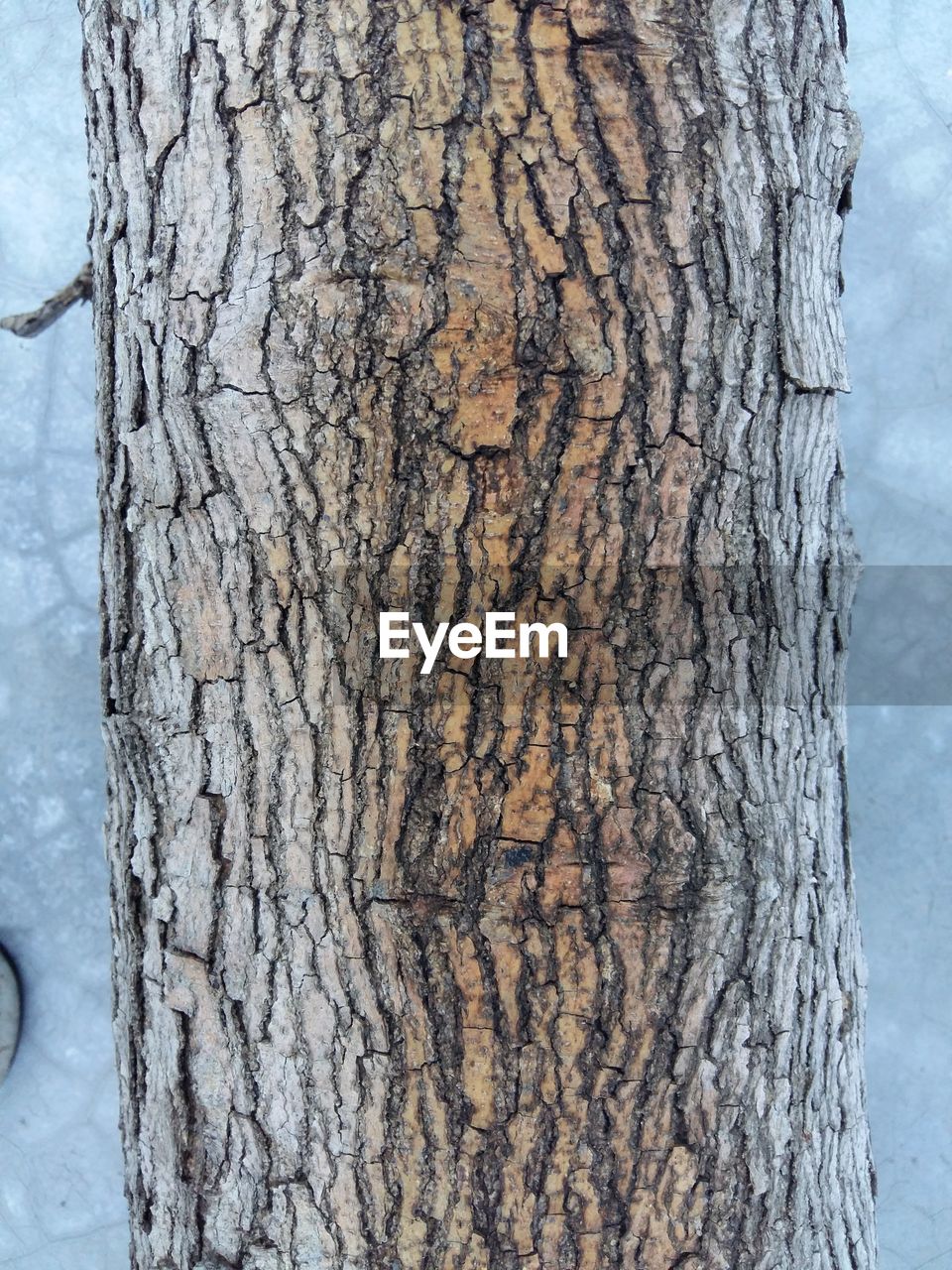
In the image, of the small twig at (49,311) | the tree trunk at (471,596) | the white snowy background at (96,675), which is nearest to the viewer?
the tree trunk at (471,596)

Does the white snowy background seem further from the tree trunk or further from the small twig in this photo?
the tree trunk

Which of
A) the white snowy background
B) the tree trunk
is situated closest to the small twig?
the tree trunk

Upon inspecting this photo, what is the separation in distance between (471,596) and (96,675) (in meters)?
1.38

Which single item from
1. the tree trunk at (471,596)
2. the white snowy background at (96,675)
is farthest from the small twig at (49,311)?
the white snowy background at (96,675)

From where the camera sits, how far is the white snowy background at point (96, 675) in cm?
183

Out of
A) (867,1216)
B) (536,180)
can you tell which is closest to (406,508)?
(536,180)

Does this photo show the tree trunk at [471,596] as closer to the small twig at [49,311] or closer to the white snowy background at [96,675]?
the small twig at [49,311]

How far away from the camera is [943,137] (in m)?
1.86

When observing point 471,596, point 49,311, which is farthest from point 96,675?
point 471,596

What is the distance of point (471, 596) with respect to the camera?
71 cm

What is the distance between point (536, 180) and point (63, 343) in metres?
1.54

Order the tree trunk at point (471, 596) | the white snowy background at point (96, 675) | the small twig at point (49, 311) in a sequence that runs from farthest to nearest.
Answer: the white snowy background at point (96, 675) → the small twig at point (49, 311) → the tree trunk at point (471, 596)

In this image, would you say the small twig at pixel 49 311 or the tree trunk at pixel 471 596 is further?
the small twig at pixel 49 311

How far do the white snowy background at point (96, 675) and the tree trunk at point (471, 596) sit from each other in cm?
117
